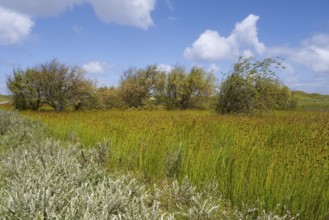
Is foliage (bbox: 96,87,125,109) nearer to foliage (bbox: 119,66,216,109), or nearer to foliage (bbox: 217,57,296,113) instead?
foliage (bbox: 119,66,216,109)

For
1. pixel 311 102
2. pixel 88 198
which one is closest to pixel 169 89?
pixel 88 198

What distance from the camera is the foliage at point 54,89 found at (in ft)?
69.5

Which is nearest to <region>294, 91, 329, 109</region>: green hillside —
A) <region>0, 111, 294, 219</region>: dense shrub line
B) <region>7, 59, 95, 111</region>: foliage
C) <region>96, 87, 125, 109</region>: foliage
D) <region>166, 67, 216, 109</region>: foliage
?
<region>166, 67, 216, 109</region>: foliage

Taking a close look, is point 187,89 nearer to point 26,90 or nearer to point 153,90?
point 153,90

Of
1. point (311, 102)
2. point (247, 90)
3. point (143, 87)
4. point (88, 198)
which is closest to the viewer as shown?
point (88, 198)

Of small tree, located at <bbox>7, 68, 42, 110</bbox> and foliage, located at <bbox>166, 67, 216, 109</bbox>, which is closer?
small tree, located at <bbox>7, 68, 42, 110</bbox>

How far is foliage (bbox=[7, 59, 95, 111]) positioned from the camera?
2119cm

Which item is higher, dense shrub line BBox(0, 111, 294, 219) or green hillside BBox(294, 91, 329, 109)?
green hillside BBox(294, 91, 329, 109)

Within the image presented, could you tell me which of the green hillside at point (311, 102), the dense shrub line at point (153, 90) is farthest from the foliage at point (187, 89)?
the green hillside at point (311, 102)

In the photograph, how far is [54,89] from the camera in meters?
21.2

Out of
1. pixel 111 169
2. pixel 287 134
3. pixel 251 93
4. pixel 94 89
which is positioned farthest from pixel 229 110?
pixel 111 169

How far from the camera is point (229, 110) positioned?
17.9 meters

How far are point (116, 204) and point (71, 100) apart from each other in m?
18.6

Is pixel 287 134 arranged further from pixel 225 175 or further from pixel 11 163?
pixel 11 163
